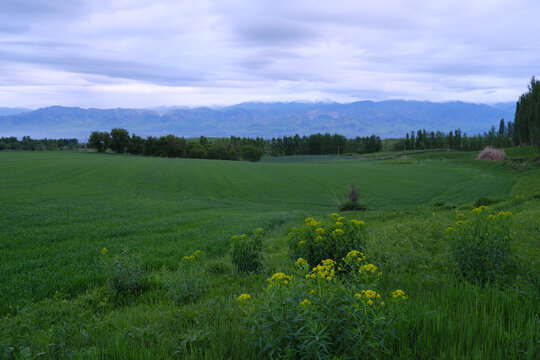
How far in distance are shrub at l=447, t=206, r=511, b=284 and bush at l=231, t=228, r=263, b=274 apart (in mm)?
4147

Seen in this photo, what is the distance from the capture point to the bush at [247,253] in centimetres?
771

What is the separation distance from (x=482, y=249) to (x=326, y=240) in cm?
287

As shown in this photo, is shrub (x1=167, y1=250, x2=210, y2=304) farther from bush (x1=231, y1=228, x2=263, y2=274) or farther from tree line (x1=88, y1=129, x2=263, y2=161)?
tree line (x1=88, y1=129, x2=263, y2=161)

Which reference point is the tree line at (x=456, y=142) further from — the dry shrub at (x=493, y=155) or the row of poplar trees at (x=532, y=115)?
the dry shrub at (x=493, y=155)

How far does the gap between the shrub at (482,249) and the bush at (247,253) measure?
415cm

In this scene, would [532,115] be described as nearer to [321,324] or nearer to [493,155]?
[493,155]

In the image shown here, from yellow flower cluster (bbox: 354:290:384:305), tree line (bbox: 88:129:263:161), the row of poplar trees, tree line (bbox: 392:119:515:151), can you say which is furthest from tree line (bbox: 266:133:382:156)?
yellow flower cluster (bbox: 354:290:384:305)

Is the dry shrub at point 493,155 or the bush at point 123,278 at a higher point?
the dry shrub at point 493,155

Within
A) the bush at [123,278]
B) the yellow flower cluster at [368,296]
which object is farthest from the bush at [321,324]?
the bush at [123,278]

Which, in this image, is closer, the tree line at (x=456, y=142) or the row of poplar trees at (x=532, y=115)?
the row of poplar trees at (x=532, y=115)

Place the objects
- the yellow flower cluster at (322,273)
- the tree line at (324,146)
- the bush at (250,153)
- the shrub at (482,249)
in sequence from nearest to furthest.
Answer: the yellow flower cluster at (322,273) < the shrub at (482,249) < the bush at (250,153) < the tree line at (324,146)

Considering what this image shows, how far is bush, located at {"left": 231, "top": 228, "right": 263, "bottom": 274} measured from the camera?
303 inches

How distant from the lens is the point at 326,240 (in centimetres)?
682

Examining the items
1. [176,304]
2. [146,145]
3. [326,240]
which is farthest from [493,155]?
[146,145]
